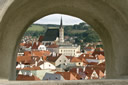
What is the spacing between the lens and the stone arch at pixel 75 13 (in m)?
5.34

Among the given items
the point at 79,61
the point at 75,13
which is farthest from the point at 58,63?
the point at 75,13

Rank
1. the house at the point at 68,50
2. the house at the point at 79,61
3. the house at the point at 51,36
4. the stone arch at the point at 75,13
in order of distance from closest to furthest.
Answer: the stone arch at the point at 75,13, the house at the point at 79,61, the house at the point at 68,50, the house at the point at 51,36

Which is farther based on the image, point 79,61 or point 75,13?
point 79,61

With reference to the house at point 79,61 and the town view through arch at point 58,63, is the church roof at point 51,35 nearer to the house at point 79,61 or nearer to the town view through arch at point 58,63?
the town view through arch at point 58,63

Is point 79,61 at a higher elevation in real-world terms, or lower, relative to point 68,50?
lower

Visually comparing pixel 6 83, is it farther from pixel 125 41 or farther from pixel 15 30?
pixel 125 41

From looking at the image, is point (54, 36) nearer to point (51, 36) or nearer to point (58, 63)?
point (51, 36)

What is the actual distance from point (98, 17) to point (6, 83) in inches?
113

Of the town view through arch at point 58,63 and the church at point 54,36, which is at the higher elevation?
the church at point 54,36

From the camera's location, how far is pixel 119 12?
553cm

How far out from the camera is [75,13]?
675 cm

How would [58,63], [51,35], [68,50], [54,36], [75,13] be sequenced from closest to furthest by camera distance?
[75,13]
[58,63]
[68,50]
[51,35]
[54,36]

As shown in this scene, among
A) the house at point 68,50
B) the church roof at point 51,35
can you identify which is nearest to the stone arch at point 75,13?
the house at point 68,50

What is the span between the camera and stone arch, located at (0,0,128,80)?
17.5 ft
